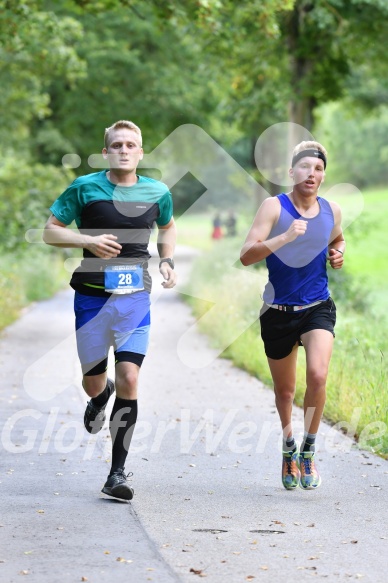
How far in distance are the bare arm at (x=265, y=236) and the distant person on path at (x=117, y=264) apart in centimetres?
53

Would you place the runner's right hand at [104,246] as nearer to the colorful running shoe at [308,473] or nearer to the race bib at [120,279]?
the race bib at [120,279]

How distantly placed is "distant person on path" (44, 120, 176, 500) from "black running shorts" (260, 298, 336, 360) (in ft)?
2.18

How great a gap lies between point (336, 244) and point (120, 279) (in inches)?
55.6

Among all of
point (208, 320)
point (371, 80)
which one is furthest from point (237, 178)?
point (208, 320)

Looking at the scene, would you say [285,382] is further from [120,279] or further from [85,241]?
[85,241]

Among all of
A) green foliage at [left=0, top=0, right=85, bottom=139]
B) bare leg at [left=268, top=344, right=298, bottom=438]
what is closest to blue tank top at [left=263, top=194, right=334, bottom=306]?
bare leg at [left=268, top=344, right=298, bottom=438]

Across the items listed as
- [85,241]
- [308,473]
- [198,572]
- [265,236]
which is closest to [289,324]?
[265,236]

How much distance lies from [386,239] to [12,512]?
2125 inches

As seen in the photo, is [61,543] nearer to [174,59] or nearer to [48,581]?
[48,581]

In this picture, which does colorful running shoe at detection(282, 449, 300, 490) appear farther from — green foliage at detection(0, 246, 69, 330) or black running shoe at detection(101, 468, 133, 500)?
green foliage at detection(0, 246, 69, 330)

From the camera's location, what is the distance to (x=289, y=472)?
696cm

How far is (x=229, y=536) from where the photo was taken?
5.72 meters

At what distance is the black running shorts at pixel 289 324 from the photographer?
22.5ft

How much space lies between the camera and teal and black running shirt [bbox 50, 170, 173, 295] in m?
6.75
